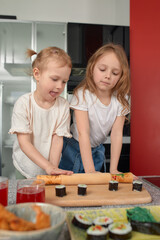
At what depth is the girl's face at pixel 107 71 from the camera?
1289mm

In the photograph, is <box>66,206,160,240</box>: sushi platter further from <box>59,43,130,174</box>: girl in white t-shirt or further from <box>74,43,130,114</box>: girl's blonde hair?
<box>74,43,130,114</box>: girl's blonde hair

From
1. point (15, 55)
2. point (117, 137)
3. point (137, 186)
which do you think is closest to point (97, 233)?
point (137, 186)

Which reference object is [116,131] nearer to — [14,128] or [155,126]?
[14,128]

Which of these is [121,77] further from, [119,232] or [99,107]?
[119,232]

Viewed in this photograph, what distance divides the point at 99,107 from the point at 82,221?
91 cm

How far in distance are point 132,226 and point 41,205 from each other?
233 mm

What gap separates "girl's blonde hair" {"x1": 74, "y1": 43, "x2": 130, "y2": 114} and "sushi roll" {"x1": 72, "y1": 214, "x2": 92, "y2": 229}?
898 millimetres

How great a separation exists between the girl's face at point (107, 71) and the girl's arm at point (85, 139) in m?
0.20

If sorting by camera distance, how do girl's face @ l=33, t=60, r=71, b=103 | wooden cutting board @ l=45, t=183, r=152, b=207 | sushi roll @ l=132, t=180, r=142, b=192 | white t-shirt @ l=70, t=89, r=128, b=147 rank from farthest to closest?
white t-shirt @ l=70, t=89, r=128, b=147
girl's face @ l=33, t=60, r=71, b=103
sushi roll @ l=132, t=180, r=142, b=192
wooden cutting board @ l=45, t=183, r=152, b=207

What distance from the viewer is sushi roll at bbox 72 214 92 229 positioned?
0.60 meters

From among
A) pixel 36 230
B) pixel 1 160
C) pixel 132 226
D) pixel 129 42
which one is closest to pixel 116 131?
pixel 132 226

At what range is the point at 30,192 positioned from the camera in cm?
74

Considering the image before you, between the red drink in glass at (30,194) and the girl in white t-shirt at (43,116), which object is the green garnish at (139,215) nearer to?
the red drink in glass at (30,194)

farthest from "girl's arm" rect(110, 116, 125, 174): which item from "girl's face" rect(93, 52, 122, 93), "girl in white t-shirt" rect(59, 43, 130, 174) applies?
"girl's face" rect(93, 52, 122, 93)
